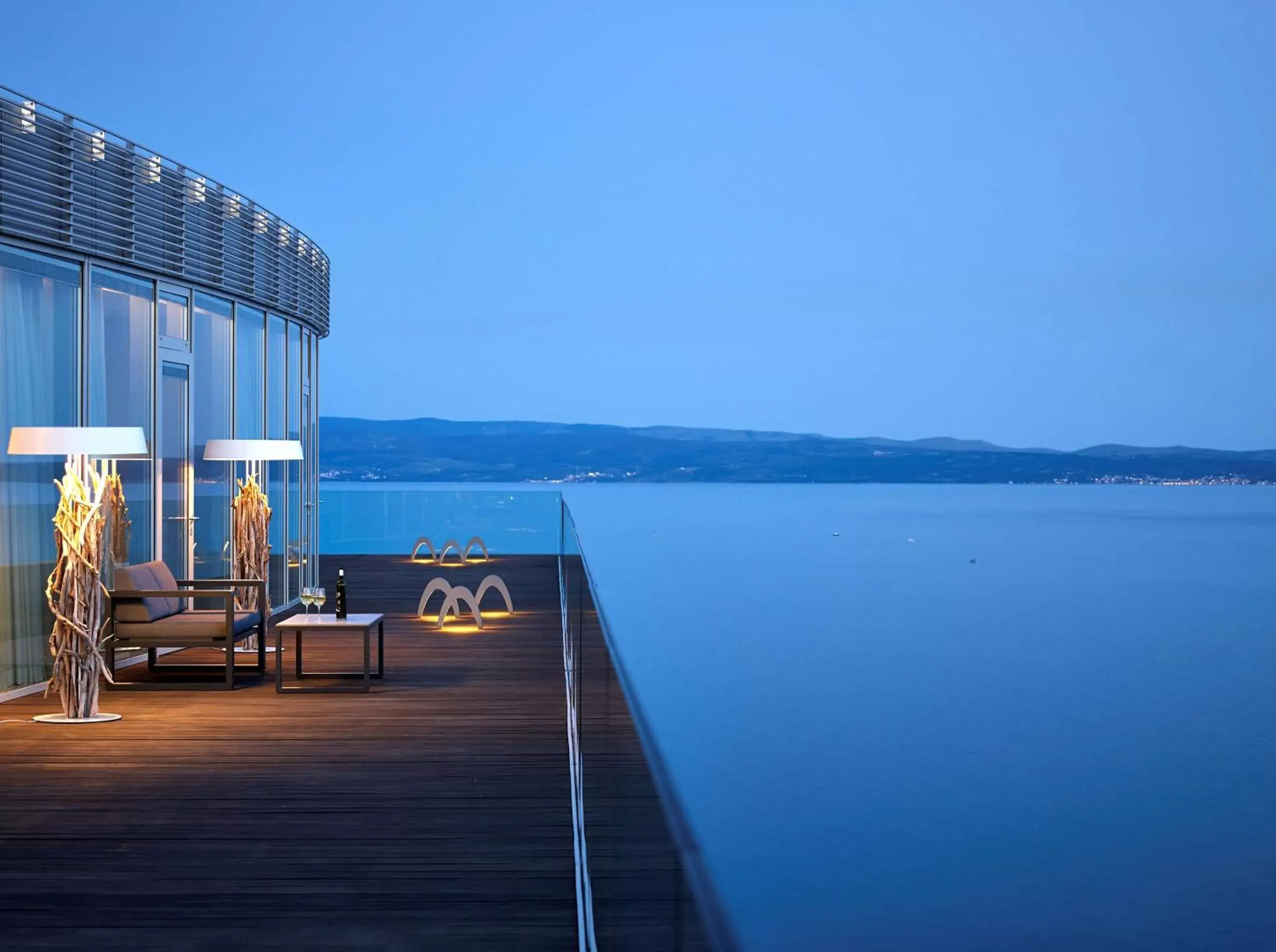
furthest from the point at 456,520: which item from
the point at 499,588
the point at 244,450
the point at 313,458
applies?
the point at 244,450

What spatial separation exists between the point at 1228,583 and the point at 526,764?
159 feet

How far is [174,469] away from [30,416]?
2076mm

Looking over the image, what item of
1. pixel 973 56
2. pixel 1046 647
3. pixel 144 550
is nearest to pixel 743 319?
pixel 973 56

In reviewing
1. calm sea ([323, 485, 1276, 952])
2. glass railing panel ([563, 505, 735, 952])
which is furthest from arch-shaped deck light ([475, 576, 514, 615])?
glass railing panel ([563, 505, 735, 952])

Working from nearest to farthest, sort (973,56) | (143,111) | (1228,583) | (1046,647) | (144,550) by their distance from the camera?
(144,550)
(143,111)
(1046,647)
(1228,583)
(973,56)

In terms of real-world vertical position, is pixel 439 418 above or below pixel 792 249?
below

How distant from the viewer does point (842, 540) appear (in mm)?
66062

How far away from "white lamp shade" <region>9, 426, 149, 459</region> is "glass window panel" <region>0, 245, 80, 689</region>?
71 centimetres

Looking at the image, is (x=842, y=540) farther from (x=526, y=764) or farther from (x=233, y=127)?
(x=526, y=764)

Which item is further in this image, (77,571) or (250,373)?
(250,373)

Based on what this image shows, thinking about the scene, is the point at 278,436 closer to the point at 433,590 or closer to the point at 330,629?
the point at 433,590

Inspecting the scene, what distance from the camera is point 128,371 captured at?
30.6 feet

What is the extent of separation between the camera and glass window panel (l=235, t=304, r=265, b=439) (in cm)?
1169

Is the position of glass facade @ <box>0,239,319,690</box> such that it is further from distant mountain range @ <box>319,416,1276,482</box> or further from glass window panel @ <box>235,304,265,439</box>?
distant mountain range @ <box>319,416,1276,482</box>
